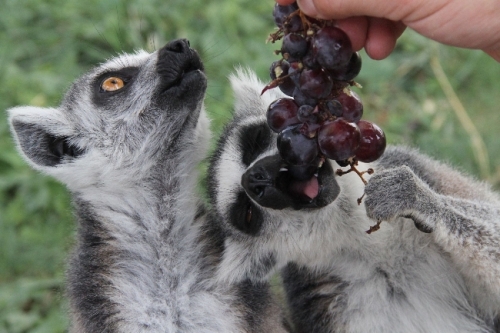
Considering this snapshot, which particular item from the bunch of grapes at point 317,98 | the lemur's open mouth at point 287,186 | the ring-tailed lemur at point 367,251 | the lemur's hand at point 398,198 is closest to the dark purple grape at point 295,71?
the bunch of grapes at point 317,98

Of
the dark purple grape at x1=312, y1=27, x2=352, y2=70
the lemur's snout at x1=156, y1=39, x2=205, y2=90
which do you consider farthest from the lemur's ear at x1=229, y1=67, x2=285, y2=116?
the dark purple grape at x1=312, y1=27, x2=352, y2=70

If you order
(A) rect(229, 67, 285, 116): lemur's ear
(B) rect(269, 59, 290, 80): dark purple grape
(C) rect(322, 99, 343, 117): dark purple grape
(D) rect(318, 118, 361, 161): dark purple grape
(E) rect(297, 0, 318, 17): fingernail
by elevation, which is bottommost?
(A) rect(229, 67, 285, 116): lemur's ear

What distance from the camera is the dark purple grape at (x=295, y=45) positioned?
1.95 metres

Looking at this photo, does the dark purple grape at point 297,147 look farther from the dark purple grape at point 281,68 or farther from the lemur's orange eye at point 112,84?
the lemur's orange eye at point 112,84

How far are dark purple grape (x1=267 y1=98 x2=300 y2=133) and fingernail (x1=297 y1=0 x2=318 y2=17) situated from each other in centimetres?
30

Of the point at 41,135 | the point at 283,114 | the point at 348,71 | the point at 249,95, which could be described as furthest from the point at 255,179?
the point at 41,135

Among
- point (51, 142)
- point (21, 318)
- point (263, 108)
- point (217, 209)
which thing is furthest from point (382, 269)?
point (21, 318)

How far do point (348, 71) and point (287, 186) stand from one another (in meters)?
0.58

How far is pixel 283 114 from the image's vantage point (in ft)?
6.98

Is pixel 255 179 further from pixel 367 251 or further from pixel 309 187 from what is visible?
pixel 367 251

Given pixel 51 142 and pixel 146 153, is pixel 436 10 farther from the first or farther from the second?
pixel 51 142

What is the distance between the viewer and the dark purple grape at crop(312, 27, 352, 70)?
6.28 ft

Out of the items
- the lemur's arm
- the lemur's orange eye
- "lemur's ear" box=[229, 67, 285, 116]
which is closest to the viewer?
the lemur's arm

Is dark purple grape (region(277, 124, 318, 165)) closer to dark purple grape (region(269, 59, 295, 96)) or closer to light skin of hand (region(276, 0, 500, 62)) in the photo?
dark purple grape (region(269, 59, 295, 96))
